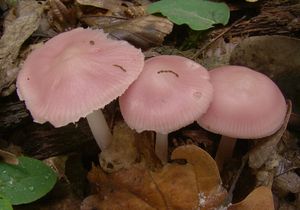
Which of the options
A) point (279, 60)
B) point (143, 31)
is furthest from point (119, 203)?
point (279, 60)

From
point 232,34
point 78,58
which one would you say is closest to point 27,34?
point 78,58

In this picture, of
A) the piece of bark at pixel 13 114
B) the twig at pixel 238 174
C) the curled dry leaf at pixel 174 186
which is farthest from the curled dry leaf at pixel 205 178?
the piece of bark at pixel 13 114

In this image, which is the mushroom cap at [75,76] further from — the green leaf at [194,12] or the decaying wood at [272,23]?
the decaying wood at [272,23]

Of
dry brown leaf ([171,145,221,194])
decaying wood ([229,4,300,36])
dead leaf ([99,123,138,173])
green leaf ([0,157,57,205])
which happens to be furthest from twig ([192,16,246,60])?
green leaf ([0,157,57,205])

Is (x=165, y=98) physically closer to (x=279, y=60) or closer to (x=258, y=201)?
(x=258, y=201)

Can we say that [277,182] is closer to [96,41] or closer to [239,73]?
[239,73]

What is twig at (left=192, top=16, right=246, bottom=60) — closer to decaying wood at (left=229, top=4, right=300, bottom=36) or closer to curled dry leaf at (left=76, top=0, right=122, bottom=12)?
decaying wood at (left=229, top=4, right=300, bottom=36)
